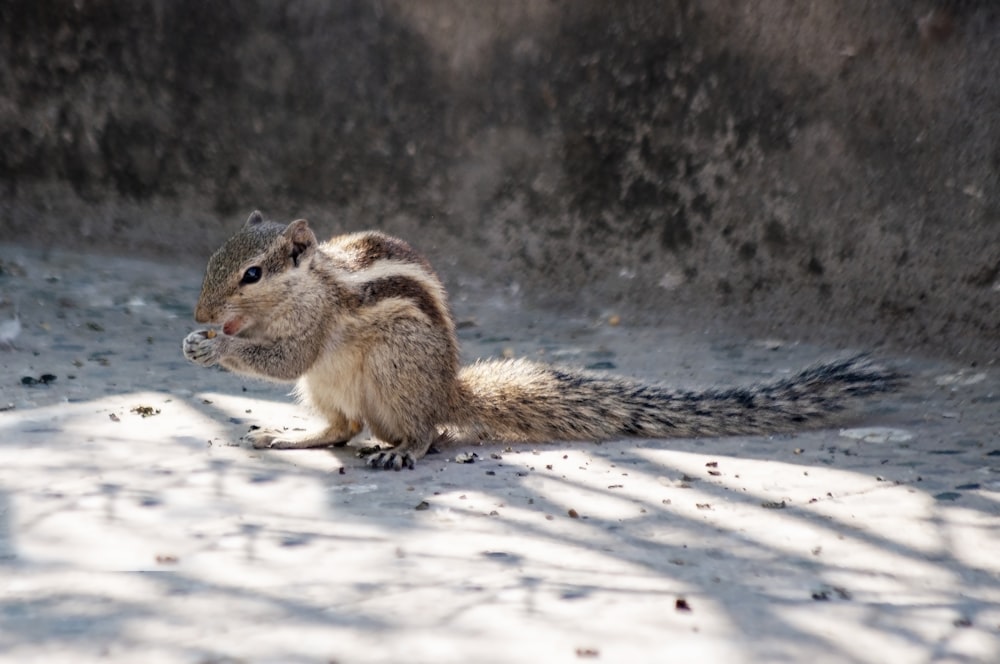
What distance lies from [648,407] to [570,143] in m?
1.80

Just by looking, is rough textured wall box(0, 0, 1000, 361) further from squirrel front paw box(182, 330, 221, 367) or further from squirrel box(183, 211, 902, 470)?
squirrel front paw box(182, 330, 221, 367)

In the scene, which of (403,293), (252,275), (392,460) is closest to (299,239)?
(252,275)

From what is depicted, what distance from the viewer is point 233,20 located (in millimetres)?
5504

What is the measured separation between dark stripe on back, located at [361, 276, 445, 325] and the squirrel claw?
0.40 m

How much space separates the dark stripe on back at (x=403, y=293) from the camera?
135 inches

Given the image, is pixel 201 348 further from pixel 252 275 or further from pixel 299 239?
pixel 299 239

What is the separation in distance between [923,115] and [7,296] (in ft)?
11.9

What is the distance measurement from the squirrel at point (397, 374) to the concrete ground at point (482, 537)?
0.09m

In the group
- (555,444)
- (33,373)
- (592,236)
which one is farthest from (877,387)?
(33,373)

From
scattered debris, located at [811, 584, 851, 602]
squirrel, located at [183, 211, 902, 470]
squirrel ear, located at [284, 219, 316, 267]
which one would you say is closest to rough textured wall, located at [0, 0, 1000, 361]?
squirrel, located at [183, 211, 902, 470]

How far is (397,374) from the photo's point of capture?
11.1ft

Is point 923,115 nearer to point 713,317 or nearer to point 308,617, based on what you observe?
point 713,317

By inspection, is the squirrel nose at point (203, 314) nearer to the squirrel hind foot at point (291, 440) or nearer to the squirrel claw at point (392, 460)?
the squirrel hind foot at point (291, 440)

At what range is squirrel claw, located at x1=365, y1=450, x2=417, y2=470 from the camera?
327cm
